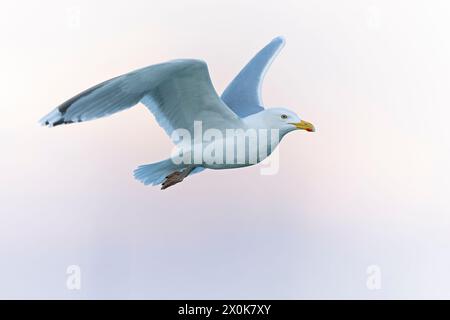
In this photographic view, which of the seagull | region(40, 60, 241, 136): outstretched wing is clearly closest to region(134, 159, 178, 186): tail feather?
the seagull

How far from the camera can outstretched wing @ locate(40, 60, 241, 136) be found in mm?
3291

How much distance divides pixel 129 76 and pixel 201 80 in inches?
13.7

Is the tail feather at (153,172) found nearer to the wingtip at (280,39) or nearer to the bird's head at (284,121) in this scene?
the bird's head at (284,121)

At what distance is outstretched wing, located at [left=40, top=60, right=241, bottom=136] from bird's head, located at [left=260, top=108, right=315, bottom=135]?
0.56ft

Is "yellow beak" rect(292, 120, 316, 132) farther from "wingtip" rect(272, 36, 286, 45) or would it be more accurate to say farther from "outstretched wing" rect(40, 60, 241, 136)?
"wingtip" rect(272, 36, 286, 45)

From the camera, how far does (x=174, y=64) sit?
3293 mm

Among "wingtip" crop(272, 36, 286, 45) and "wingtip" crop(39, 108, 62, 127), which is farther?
"wingtip" crop(272, 36, 286, 45)

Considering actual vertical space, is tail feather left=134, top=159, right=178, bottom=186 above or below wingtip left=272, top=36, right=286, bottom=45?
below

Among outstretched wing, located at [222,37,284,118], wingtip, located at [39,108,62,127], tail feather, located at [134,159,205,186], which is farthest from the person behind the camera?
outstretched wing, located at [222,37,284,118]

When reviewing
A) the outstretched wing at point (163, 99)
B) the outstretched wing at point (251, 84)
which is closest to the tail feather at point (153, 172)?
the outstretched wing at point (163, 99)

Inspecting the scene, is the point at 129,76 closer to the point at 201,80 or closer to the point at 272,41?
the point at 201,80

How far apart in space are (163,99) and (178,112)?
0.11 metres

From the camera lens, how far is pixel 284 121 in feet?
12.0

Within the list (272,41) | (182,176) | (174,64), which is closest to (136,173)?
(182,176)
